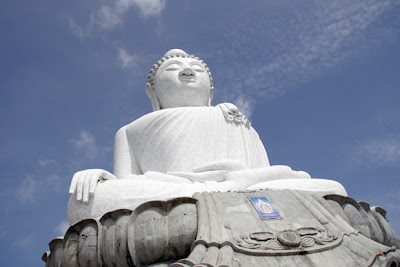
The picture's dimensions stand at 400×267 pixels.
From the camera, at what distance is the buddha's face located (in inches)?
302

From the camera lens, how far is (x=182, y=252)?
3.63 meters

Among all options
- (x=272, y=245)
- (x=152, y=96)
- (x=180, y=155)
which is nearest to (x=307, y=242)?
(x=272, y=245)

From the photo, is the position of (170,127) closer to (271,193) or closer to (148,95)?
(148,95)

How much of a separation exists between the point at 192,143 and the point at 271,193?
243 centimetres

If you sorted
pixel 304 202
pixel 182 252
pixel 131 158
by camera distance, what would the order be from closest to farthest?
pixel 182 252, pixel 304 202, pixel 131 158

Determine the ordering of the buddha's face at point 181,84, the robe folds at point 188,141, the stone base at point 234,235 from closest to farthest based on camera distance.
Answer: the stone base at point 234,235 < the robe folds at point 188,141 < the buddha's face at point 181,84

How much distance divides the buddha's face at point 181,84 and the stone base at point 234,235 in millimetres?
3708

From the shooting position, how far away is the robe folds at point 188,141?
254 inches

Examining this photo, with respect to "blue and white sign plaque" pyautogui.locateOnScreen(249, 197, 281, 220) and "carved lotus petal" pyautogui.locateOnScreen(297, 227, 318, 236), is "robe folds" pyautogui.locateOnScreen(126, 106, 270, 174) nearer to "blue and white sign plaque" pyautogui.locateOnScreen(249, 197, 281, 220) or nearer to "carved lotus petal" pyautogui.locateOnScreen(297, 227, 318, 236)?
"blue and white sign plaque" pyautogui.locateOnScreen(249, 197, 281, 220)

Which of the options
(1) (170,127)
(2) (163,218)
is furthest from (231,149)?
(2) (163,218)

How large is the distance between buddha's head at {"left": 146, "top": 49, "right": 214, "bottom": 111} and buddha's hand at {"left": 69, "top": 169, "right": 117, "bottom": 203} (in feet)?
9.78

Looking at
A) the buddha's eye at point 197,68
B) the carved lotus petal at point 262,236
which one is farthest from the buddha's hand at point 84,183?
the buddha's eye at point 197,68

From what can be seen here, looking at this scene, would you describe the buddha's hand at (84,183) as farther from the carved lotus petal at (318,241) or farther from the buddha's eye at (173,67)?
the buddha's eye at (173,67)

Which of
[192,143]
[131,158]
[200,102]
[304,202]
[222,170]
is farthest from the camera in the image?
[200,102]
